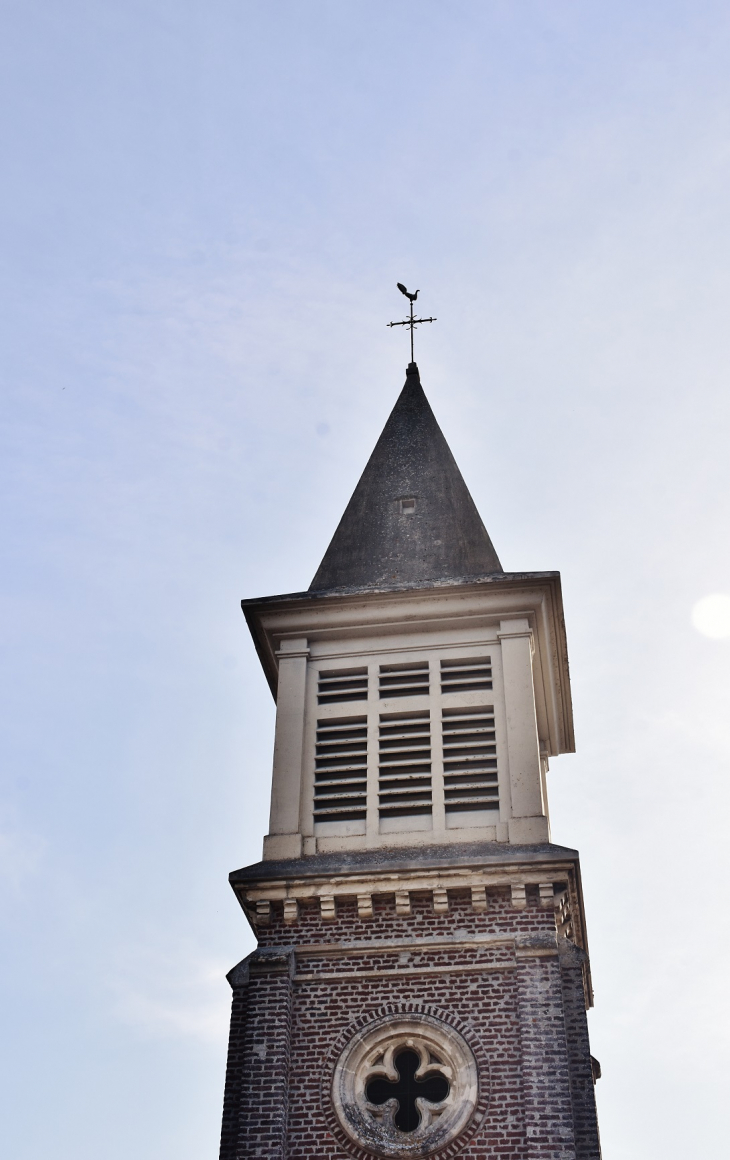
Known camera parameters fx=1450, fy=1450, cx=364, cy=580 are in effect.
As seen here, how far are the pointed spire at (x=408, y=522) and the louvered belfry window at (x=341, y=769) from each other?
228cm

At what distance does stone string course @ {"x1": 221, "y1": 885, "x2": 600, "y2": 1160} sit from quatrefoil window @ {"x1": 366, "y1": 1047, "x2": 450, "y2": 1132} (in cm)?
58

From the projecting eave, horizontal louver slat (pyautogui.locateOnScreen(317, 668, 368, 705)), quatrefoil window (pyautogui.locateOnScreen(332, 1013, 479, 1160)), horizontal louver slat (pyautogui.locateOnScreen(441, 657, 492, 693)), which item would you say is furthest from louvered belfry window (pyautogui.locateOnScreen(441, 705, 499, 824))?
quatrefoil window (pyautogui.locateOnScreen(332, 1013, 479, 1160))

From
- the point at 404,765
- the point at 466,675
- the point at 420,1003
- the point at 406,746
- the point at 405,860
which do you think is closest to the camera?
the point at 420,1003

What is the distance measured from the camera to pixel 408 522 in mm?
22891

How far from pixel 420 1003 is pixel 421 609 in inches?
228

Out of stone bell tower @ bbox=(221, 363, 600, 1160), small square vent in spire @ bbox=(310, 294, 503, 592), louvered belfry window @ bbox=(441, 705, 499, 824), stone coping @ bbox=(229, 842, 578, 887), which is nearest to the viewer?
stone bell tower @ bbox=(221, 363, 600, 1160)

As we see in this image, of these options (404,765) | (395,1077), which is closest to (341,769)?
(404,765)

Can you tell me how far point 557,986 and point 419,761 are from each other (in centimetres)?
375

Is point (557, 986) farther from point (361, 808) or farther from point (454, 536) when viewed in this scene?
point (454, 536)

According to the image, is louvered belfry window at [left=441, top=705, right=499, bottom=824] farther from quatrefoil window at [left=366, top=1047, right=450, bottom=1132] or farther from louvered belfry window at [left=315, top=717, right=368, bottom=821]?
quatrefoil window at [left=366, top=1047, right=450, bottom=1132]

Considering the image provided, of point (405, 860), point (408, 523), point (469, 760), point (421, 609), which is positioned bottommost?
point (405, 860)

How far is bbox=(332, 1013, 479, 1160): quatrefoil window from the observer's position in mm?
15867

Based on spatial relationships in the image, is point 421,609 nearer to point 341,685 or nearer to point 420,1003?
point 341,685

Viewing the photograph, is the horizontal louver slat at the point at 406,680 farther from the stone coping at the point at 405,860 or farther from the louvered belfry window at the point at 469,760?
the stone coping at the point at 405,860
